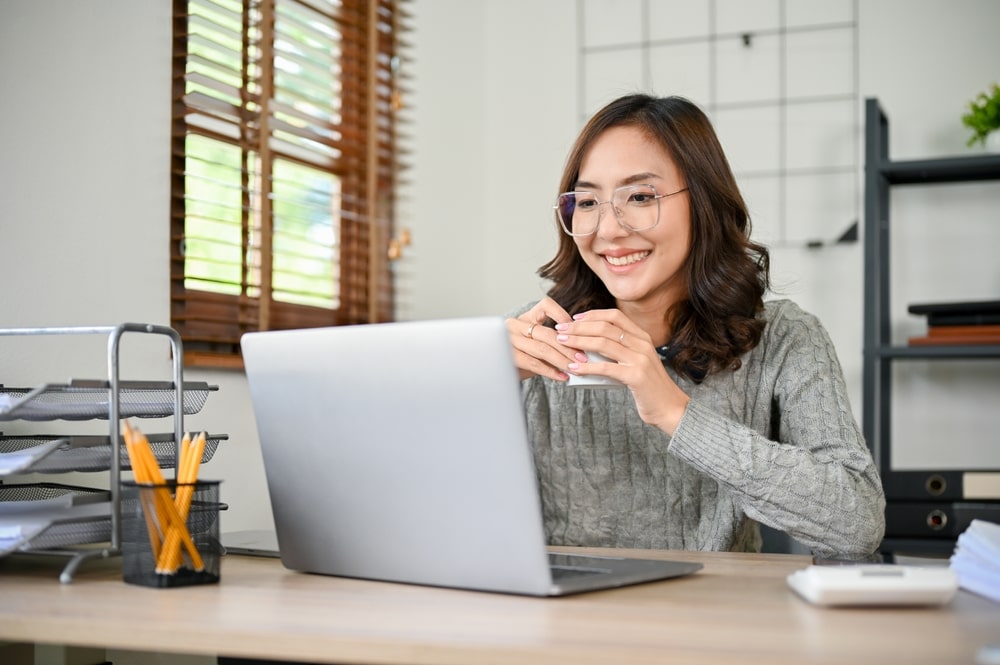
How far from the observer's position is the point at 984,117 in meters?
2.45

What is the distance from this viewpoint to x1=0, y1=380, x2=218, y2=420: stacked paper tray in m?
0.99

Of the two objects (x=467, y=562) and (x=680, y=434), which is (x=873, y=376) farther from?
(x=467, y=562)

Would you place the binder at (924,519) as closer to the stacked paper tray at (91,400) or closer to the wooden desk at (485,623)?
the wooden desk at (485,623)

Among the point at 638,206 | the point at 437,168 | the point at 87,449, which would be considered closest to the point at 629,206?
the point at 638,206

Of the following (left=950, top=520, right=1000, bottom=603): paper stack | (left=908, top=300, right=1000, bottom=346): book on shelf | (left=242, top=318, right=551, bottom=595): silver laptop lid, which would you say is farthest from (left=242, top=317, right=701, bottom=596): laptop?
(left=908, top=300, right=1000, bottom=346): book on shelf

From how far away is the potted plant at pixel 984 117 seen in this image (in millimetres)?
2439

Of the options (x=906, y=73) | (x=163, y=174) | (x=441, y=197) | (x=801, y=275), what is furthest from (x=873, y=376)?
(x=163, y=174)

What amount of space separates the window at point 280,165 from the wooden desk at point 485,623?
91 cm

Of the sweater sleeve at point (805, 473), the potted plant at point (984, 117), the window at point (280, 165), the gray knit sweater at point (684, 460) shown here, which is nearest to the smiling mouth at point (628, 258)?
the gray knit sweater at point (684, 460)

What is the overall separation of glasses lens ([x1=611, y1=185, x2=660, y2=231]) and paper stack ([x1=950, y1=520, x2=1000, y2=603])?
671 mm

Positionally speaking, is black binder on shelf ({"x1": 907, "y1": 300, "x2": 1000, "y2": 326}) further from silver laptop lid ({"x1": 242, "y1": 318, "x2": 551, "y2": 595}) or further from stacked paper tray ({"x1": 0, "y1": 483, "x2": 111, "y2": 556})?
stacked paper tray ({"x1": 0, "y1": 483, "x2": 111, "y2": 556})

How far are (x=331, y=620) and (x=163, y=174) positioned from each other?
1.07m

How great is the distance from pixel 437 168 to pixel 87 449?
1.82 m

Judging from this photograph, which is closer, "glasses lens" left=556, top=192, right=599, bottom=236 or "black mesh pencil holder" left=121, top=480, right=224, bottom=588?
"black mesh pencil holder" left=121, top=480, right=224, bottom=588
